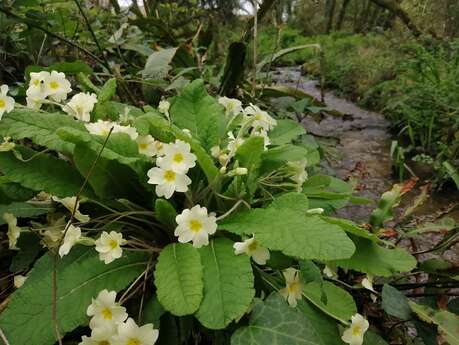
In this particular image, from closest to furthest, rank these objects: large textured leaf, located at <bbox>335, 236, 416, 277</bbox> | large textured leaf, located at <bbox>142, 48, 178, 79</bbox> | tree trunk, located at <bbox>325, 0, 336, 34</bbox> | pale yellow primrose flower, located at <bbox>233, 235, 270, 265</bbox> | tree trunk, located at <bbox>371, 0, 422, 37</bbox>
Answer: pale yellow primrose flower, located at <bbox>233, 235, 270, 265</bbox> < large textured leaf, located at <bbox>335, 236, 416, 277</bbox> < large textured leaf, located at <bbox>142, 48, 178, 79</bbox> < tree trunk, located at <bbox>371, 0, 422, 37</bbox> < tree trunk, located at <bbox>325, 0, 336, 34</bbox>

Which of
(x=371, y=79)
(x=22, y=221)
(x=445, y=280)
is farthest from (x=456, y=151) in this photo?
(x=371, y=79)

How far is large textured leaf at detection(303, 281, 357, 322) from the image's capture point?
109cm

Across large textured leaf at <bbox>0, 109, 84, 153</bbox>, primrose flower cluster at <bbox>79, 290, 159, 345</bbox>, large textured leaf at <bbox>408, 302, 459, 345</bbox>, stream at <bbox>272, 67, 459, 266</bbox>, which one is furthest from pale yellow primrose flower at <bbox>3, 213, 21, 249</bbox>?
stream at <bbox>272, 67, 459, 266</bbox>

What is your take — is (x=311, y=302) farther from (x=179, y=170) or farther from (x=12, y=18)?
(x=12, y=18)

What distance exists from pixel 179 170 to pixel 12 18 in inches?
55.0

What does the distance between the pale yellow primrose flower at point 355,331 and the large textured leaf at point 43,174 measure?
787mm

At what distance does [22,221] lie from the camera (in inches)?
57.1

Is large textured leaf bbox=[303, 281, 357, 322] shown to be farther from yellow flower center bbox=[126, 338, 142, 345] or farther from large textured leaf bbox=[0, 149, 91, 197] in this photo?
large textured leaf bbox=[0, 149, 91, 197]

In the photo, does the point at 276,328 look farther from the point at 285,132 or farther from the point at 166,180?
the point at 285,132

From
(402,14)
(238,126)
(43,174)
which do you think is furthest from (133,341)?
(402,14)

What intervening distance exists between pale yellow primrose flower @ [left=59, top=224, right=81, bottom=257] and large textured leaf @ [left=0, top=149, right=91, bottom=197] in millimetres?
125

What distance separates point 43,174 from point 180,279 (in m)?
0.48

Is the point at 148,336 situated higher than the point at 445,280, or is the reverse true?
the point at 148,336

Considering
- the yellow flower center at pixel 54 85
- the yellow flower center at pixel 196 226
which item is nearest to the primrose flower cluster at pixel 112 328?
the yellow flower center at pixel 196 226
